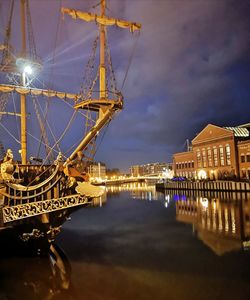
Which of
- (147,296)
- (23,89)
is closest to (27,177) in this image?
(23,89)

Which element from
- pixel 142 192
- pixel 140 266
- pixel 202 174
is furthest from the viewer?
pixel 202 174

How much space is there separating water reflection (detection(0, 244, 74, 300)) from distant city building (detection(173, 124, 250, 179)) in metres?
61.9

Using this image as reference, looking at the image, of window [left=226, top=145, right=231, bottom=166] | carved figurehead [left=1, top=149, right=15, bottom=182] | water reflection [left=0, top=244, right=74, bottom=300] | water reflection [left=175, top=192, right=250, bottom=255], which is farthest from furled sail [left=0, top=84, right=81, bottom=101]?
window [left=226, top=145, right=231, bottom=166]

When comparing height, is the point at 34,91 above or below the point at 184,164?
above

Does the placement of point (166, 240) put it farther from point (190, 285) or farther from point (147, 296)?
point (147, 296)

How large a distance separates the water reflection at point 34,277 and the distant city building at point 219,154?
61.9 metres

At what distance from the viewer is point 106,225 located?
1179 inches

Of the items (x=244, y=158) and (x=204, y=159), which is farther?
(x=204, y=159)

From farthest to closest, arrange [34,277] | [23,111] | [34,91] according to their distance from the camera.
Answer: [34,91] < [23,111] < [34,277]

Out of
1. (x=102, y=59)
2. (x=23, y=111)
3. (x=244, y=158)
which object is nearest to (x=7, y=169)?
(x=23, y=111)

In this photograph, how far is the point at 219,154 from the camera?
78500 mm

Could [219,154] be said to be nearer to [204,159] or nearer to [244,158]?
[204,159]

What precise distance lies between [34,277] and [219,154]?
71290mm

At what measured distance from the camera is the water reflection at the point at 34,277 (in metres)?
12.0
